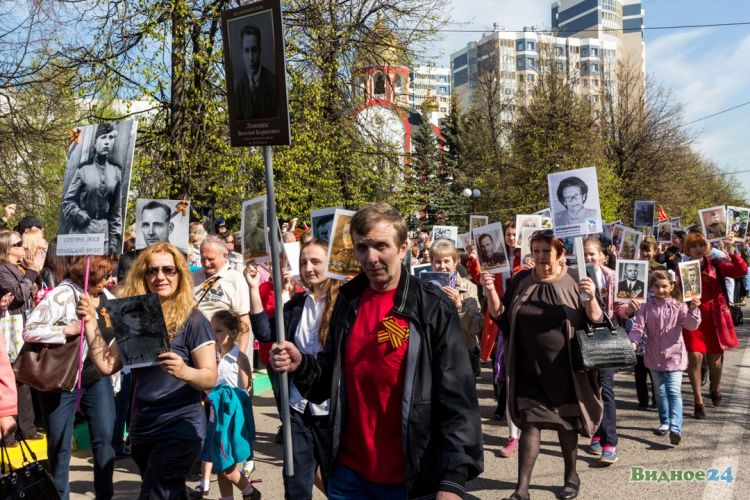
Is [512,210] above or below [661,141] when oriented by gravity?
below

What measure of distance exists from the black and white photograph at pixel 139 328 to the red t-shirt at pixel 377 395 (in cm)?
119

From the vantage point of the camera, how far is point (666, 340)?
24.6ft

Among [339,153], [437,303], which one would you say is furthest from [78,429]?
[339,153]

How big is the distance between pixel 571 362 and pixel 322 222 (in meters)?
2.06

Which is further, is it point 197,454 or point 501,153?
point 501,153

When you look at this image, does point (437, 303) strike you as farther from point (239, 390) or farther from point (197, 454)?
point (239, 390)

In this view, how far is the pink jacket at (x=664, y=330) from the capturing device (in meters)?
7.41

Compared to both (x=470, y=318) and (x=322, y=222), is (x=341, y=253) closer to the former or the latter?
(x=322, y=222)

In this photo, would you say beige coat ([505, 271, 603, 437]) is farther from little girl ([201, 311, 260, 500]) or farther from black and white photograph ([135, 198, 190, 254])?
black and white photograph ([135, 198, 190, 254])

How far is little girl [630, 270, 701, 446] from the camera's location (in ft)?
23.7

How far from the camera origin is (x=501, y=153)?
43156 mm

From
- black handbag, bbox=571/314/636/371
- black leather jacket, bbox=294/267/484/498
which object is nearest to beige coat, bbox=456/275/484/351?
black handbag, bbox=571/314/636/371

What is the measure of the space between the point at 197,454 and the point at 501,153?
4022 centimetres

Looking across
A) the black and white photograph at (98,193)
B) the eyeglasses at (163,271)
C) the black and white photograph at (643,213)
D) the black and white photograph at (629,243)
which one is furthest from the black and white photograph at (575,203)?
the black and white photograph at (643,213)
